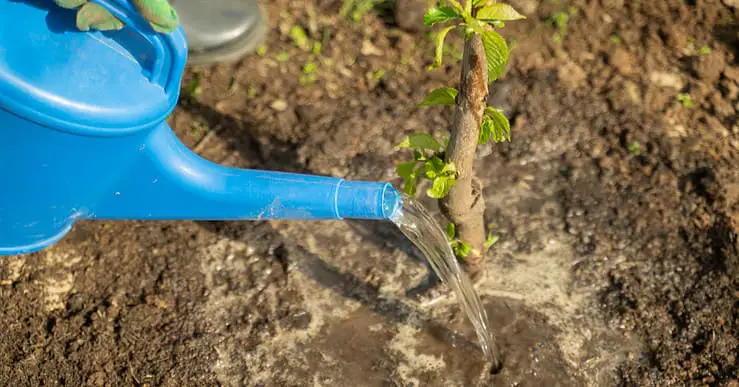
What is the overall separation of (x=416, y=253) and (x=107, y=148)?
812mm

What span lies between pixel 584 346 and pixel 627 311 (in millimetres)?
135

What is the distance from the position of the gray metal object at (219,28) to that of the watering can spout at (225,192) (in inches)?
31.1

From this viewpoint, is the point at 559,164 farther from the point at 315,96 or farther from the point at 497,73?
the point at 497,73

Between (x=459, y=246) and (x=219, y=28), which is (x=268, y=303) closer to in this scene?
(x=459, y=246)

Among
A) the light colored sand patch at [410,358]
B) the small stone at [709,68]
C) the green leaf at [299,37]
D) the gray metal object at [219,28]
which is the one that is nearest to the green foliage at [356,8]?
the green leaf at [299,37]

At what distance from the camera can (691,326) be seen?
6.08ft

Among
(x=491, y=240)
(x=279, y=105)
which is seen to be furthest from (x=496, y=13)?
(x=279, y=105)

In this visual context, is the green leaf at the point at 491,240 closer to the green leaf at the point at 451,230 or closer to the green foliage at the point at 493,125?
the green leaf at the point at 451,230

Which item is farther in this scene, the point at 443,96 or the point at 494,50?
the point at 443,96

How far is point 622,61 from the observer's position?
2381 mm

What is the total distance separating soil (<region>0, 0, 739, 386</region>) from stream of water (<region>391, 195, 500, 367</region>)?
0.15ft

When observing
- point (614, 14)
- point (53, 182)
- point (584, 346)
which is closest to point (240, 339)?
point (53, 182)

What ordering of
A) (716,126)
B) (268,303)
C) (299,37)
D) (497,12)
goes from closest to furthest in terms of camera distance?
(497,12)
(268,303)
(716,126)
(299,37)

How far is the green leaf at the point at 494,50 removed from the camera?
50.4 inches
